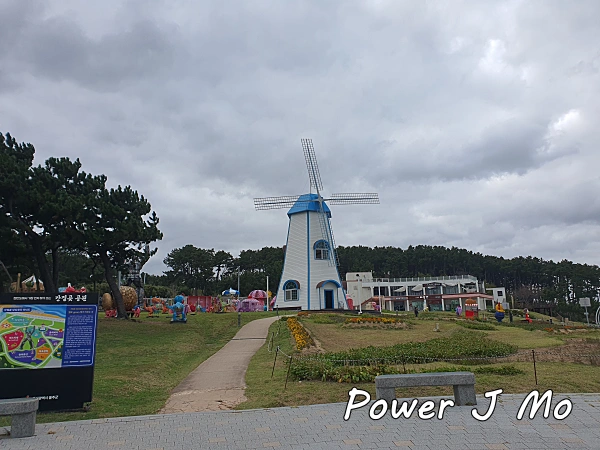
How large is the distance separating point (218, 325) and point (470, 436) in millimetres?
21903

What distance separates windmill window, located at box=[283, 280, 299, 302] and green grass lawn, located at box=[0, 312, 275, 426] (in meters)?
11.8

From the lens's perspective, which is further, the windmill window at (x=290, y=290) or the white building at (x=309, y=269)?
the windmill window at (x=290, y=290)

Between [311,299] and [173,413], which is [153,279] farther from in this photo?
[173,413]

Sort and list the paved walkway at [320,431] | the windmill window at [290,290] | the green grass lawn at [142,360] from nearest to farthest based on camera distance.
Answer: the paved walkway at [320,431], the green grass lawn at [142,360], the windmill window at [290,290]

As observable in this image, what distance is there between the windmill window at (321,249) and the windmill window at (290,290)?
114 inches

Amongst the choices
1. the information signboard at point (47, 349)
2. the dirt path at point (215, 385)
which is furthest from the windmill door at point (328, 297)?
the information signboard at point (47, 349)

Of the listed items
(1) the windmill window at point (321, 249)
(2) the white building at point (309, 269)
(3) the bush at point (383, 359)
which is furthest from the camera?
(1) the windmill window at point (321, 249)

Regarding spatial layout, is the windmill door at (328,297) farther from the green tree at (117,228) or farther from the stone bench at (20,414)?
the stone bench at (20,414)

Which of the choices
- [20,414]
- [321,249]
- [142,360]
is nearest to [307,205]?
[321,249]

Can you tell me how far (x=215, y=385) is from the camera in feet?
32.8

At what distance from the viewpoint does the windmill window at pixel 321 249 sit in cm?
3938

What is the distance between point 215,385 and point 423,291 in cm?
5537

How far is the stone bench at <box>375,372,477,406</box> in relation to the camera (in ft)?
24.2

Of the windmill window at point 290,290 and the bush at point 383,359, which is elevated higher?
the windmill window at point 290,290
